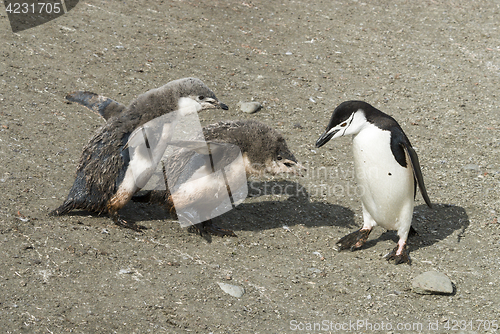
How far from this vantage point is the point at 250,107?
22.6ft

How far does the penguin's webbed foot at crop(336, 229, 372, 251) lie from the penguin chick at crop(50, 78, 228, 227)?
1.75 m

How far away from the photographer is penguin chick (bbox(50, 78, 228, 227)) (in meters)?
4.52

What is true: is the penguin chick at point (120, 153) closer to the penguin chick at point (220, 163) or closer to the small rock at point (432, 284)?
the penguin chick at point (220, 163)

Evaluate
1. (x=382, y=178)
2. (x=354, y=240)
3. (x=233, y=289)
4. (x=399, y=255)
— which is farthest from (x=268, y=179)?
(x=233, y=289)

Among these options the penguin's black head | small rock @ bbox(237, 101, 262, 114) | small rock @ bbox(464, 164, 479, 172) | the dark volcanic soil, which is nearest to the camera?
the dark volcanic soil

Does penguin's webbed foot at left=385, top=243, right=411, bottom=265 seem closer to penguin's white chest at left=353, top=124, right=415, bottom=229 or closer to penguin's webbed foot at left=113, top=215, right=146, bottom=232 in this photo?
penguin's white chest at left=353, top=124, right=415, bottom=229

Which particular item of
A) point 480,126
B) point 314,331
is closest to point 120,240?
point 314,331

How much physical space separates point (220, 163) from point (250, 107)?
2.38m

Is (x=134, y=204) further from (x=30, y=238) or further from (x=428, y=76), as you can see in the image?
(x=428, y=76)

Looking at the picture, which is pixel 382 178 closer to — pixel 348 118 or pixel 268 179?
pixel 348 118

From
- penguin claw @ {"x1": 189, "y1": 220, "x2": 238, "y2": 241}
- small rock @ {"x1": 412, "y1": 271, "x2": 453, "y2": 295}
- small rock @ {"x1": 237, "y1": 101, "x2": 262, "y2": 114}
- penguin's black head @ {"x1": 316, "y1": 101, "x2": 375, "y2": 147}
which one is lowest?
penguin claw @ {"x1": 189, "y1": 220, "x2": 238, "y2": 241}

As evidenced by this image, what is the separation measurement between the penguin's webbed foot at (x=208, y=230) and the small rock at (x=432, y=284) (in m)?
1.65

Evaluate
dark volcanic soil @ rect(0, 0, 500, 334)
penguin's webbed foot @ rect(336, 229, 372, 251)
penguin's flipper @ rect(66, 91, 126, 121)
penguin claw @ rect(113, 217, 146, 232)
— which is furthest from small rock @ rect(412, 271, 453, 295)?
penguin's flipper @ rect(66, 91, 126, 121)

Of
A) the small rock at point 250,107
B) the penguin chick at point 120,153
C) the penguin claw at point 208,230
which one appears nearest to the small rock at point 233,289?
the penguin claw at point 208,230
